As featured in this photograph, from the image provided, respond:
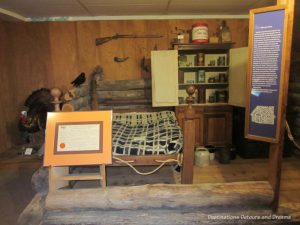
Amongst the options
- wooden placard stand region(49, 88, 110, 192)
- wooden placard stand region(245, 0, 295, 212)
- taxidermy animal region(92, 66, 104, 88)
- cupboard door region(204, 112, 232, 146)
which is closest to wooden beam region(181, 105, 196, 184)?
wooden placard stand region(245, 0, 295, 212)

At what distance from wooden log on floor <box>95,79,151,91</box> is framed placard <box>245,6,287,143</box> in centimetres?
263

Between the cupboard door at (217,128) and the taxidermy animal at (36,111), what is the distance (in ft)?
10.1

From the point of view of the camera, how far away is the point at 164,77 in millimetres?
4480

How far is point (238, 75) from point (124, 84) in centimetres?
210

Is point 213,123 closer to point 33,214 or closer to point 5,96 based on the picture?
point 33,214

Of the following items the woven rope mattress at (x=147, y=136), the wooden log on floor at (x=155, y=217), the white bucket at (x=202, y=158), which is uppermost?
the woven rope mattress at (x=147, y=136)

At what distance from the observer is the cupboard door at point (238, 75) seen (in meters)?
4.22

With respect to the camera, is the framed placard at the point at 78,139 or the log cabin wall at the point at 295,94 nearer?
the framed placard at the point at 78,139

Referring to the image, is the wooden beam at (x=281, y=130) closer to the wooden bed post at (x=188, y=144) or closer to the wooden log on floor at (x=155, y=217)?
the wooden log on floor at (x=155, y=217)

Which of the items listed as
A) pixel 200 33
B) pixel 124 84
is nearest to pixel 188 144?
pixel 124 84

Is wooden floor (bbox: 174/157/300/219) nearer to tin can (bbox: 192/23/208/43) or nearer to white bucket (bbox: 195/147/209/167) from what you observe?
white bucket (bbox: 195/147/209/167)

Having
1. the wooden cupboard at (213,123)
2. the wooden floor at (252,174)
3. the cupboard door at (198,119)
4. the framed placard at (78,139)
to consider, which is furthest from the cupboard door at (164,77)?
the framed placard at (78,139)

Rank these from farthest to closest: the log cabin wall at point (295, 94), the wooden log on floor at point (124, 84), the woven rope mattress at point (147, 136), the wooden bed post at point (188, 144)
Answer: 1. the wooden log on floor at point (124, 84)
2. the log cabin wall at point (295, 94)
3. the woven rope mattress at point (147, 136)
4. the wooden bed post at point (188, 144)

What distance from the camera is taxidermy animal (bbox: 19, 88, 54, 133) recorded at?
474cm
